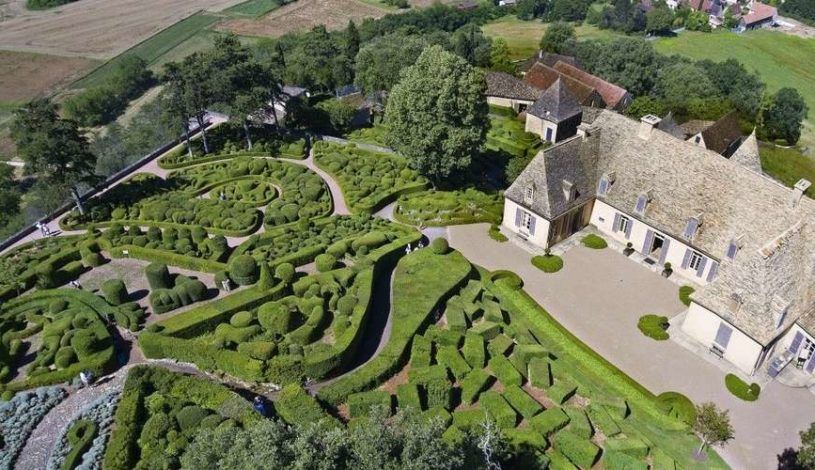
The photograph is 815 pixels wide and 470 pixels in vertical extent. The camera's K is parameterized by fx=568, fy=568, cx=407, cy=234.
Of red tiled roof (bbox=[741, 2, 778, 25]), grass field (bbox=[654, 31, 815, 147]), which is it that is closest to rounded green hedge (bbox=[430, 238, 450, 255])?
grass field (bbox=[654, 31, 815, 147])

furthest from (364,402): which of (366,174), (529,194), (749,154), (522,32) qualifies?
(522,32)

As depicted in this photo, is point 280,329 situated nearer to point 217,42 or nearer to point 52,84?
point 217,42

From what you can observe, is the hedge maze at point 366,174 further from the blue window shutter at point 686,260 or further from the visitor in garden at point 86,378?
the visitor in garden at point 86,378

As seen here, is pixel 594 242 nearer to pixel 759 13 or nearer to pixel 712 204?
pixel 712 204

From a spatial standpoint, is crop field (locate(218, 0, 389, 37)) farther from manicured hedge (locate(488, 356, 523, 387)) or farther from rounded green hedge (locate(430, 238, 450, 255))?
manicured hedge (locate(488, 356, 523, 387))

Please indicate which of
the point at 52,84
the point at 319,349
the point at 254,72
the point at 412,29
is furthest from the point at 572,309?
the point at 52,84

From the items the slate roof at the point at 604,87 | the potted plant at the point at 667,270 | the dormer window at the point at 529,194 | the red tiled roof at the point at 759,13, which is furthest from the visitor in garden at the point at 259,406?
the red tiled roof at the point at 759,13

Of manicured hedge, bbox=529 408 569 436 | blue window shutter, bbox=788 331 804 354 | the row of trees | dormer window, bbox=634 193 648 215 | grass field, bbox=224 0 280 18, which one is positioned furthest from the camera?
grass field, bbox=224 0 280 18
